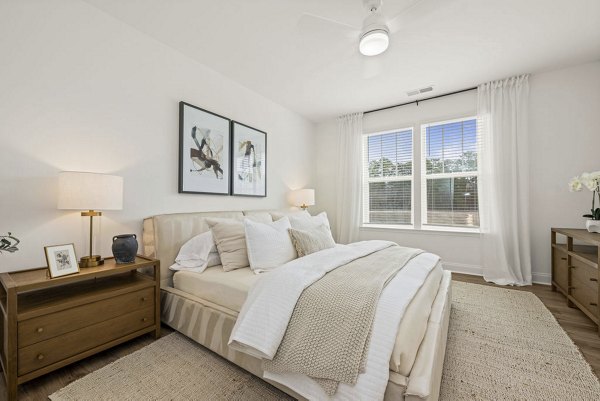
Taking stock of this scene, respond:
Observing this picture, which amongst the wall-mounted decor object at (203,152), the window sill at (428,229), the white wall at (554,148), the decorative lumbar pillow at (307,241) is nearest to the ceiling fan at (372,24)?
the wall-mounted decor object at (203,152)

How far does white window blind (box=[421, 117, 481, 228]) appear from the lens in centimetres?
351

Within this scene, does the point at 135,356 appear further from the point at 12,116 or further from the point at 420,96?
→ the point at 420,96

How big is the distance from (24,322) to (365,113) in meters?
4.48

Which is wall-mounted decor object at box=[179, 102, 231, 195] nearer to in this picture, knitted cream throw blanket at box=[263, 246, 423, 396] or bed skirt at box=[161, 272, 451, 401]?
bed skirt at box=[161, 272, 451, 401]

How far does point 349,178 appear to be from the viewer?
432cm

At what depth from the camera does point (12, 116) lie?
1607mm

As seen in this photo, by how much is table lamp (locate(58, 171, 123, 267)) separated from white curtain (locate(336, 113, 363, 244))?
3.33 meters

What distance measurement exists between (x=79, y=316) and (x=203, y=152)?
5.68 feet

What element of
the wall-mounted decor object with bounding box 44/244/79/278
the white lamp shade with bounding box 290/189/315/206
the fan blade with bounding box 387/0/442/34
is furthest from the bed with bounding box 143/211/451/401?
the fan blade with bounding box 387/0/442/34

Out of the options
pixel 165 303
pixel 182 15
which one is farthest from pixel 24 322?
pixel 182 15

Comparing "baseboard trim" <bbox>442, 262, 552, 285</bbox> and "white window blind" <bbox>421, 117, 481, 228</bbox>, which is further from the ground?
"white window blind" <bbox>421, 117, 481, 228</bbox>

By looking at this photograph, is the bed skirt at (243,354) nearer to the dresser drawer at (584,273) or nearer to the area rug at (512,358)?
the area rug at (512,358)

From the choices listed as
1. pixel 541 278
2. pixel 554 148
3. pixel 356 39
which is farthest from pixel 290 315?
pixel 554 148

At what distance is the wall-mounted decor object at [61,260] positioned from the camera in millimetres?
1478
